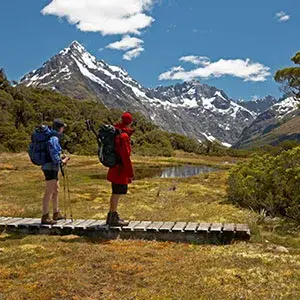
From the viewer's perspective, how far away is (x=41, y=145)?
16.6 meters

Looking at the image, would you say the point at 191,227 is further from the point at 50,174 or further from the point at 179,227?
the point at 50,174

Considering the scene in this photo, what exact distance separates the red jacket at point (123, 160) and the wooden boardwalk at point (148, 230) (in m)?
1.93

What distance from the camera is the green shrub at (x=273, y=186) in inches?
930

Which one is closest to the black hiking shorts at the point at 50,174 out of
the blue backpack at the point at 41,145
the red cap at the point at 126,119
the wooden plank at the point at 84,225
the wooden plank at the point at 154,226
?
the blue backpack at the point at 41,145

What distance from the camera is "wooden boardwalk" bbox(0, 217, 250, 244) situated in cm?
1496

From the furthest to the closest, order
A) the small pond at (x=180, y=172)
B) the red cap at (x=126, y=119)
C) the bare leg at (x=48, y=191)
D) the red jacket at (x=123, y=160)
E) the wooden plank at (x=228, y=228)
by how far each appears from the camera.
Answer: the small pond at (x=180, y=172)
the bare leg at (x=48, y=191)
the red cap at (x=126, y=119)
the red jacket at (x=123, y=160)
the wooden plank at (x=228, y=228)

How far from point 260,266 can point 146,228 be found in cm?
533

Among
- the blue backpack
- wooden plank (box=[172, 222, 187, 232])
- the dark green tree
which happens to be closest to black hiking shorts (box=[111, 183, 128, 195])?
wooden plank (box=[172, 222, 187, 232])

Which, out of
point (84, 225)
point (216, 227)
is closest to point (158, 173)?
point (84, 225)

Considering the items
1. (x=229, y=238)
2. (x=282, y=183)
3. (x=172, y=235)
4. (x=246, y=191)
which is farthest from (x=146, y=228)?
(x=246, y=191)

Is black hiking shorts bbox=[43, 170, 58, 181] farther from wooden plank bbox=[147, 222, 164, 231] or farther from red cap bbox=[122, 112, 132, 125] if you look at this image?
wooden plank bbox=[147, 222, 164, 231]

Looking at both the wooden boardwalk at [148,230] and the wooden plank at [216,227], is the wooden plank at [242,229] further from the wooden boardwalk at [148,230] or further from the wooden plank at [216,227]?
the wooden plank at [216,227]

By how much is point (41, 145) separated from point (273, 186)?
16.2 meters

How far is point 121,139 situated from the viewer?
15.1m
